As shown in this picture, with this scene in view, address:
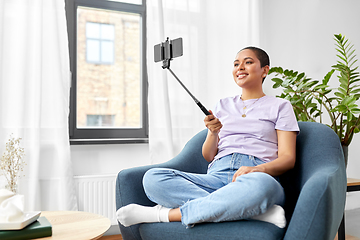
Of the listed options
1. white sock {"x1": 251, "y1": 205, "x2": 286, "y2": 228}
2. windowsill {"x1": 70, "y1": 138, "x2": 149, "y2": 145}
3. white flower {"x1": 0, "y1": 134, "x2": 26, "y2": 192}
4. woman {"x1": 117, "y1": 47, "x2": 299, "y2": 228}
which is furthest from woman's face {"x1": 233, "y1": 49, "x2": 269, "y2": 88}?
white flower {"x1": 0, "y1": 134, "x2": 26, "y2": 192}

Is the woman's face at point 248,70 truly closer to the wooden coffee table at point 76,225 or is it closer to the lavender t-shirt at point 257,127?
the lavender t-shirt at point 257,127

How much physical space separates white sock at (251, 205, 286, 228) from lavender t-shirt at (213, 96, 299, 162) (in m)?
0.37

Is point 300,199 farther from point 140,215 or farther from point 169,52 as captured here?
point 169,52

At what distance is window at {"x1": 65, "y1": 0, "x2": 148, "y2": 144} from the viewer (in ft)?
7.69

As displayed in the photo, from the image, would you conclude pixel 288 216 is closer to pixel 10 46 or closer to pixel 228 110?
pixel 228 110

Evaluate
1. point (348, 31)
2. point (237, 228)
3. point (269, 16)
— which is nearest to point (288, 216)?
point (237, 228)

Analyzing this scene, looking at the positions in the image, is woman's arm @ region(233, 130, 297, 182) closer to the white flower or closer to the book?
the book

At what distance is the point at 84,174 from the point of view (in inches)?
89.1

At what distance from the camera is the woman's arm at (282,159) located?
52.1 inches

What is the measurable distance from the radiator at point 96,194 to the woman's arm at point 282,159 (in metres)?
1.15

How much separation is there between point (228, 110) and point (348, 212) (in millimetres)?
1964

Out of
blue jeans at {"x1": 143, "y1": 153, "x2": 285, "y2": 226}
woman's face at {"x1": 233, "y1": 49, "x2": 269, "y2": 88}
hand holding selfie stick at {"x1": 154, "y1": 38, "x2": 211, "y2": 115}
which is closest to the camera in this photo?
blue jeans at {"x1": 143, "y1": 153, "x2": 285, "y2": 226}

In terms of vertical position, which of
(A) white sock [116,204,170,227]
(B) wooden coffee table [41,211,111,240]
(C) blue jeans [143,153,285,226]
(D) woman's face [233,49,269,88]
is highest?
(D) woman's face [233,49,269,88]

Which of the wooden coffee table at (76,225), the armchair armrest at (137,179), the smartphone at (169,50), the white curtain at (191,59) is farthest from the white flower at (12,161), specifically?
the smartphone at (169,50)
